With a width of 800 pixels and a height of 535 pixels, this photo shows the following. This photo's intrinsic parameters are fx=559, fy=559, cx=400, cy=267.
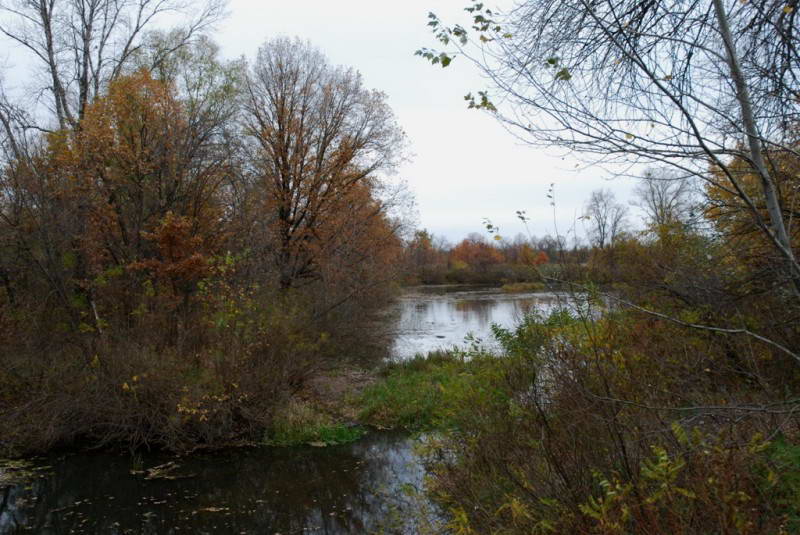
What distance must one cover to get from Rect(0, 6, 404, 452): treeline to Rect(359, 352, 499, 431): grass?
1769mm

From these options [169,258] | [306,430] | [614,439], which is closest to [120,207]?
[169,258]

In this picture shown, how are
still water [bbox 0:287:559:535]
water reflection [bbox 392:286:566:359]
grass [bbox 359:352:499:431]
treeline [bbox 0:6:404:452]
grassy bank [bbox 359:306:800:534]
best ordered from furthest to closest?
1. water reflection [bbox 392:286:566:359]
2. treeline [bbox 0:6:404:452]
3. still water [bbox 0:287:559:535]
4. grass [bbox 359:352:499:431]
5. grassy bank [bbox 359:306:800:534]

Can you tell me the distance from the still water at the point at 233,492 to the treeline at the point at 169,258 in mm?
912

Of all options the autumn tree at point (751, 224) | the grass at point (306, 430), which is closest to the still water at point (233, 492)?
the grass at point (306, 430)

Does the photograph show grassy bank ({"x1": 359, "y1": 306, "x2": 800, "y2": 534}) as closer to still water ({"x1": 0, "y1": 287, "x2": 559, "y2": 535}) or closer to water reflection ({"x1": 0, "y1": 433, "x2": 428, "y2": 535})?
still water ({"x1": 0, "y1": 287, "x2": 559, "y2": 535})

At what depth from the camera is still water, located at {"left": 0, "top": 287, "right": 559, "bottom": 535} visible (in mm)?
7383

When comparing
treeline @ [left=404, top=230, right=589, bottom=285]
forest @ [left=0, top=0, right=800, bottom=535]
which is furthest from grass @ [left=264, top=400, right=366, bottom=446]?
treeline @ [left=404, top=230, right=589, bottom=285]

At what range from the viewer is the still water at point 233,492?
7.38 m

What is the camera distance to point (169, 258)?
14.3 m

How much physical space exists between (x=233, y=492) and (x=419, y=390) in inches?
222

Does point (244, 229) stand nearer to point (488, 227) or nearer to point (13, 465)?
point (13, 465)

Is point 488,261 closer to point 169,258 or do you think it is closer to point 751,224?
point 169,258

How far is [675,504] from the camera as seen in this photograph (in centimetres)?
292

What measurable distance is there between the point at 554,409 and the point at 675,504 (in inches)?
68.2
